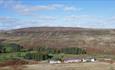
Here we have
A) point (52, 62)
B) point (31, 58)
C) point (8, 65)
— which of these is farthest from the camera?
point (31, 58)

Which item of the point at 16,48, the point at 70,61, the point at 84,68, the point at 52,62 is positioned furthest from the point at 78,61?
the point at 16,48

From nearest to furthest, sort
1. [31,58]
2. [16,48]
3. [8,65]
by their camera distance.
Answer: [8,65] < [31,58] < [16,48]

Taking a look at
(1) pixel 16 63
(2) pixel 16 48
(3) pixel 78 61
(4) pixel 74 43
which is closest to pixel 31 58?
(1) pixel 16 63

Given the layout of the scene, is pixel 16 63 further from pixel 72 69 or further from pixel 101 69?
pixel 101 69

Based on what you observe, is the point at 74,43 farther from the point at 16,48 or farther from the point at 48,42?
the point at 16,48

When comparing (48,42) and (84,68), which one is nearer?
(84,68)

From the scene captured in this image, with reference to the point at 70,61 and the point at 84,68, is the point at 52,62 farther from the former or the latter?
the point at 84,68

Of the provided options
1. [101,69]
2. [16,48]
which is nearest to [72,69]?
[101,69]

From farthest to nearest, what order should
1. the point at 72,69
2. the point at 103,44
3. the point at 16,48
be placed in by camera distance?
the point at 103,44 < the point at 16,48 < the point at 72,69

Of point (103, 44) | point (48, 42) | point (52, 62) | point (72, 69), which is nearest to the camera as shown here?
point (72, 69)
